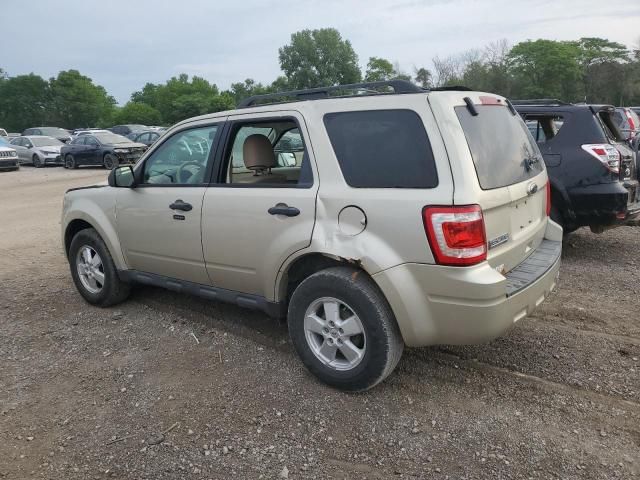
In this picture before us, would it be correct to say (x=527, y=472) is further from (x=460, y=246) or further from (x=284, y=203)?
(x=284, y=203)

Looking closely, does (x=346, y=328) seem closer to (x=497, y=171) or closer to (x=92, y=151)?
(x=497, y=171)

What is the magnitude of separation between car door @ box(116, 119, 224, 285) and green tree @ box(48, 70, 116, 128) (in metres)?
90.2

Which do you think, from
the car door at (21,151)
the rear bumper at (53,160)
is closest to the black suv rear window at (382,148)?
the rear bumper at (53,160)

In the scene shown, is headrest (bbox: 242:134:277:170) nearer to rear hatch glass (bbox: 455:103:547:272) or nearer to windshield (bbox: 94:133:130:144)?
rear hatch glass (bbox: 455:103:547:272)

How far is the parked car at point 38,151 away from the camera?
80.5 ft

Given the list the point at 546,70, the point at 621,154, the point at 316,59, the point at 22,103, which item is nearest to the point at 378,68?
the point at 316,59

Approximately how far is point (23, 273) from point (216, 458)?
15.6 ft

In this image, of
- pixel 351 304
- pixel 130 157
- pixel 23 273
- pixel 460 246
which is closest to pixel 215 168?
pixel 351 304

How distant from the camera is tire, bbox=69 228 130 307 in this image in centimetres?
476

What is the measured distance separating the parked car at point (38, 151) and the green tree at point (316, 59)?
63856 mm

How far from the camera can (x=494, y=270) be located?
291 centimetres

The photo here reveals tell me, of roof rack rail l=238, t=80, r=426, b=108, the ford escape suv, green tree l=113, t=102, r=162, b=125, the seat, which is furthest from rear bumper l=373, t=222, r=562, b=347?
green tree l=113, t=102, r=162, b=125

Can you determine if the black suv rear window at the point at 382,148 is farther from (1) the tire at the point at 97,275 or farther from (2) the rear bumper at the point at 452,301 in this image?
(1) the tire at the point at 97,275

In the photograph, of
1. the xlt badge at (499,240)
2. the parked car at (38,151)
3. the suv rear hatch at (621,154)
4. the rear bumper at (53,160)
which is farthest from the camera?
the parked car at (38,151)
